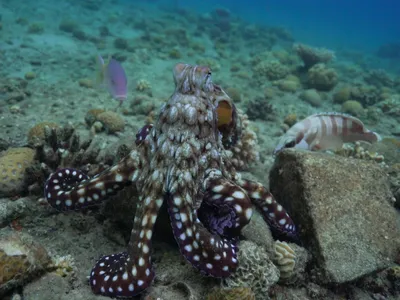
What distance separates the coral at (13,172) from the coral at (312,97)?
11.6 metres

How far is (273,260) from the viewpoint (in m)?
3.86

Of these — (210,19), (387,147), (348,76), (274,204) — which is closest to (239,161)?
(274,204)

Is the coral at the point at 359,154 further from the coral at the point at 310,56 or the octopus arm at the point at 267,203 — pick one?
the coral at the point at 310,56

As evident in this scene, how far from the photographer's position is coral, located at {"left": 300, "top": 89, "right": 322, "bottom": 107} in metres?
13.3

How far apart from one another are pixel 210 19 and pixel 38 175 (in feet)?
102

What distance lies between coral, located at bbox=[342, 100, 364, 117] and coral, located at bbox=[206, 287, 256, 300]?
11387mm

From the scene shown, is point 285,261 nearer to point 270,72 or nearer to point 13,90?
point 13,90

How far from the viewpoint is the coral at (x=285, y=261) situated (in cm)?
379

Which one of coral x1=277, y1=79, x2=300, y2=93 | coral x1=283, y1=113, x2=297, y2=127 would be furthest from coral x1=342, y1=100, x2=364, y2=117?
coral x1=283, y1=113, x2=297, y2=127

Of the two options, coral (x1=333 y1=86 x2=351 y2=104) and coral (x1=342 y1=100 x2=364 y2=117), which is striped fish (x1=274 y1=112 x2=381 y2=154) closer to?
coral (x1=342 y1=100 x2=364 y2=117)

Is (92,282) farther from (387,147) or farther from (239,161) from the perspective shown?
(387,147)

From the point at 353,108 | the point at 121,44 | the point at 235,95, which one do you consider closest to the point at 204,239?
the point at 235,95

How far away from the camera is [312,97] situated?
13445mm

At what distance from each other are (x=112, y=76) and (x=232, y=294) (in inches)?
224
